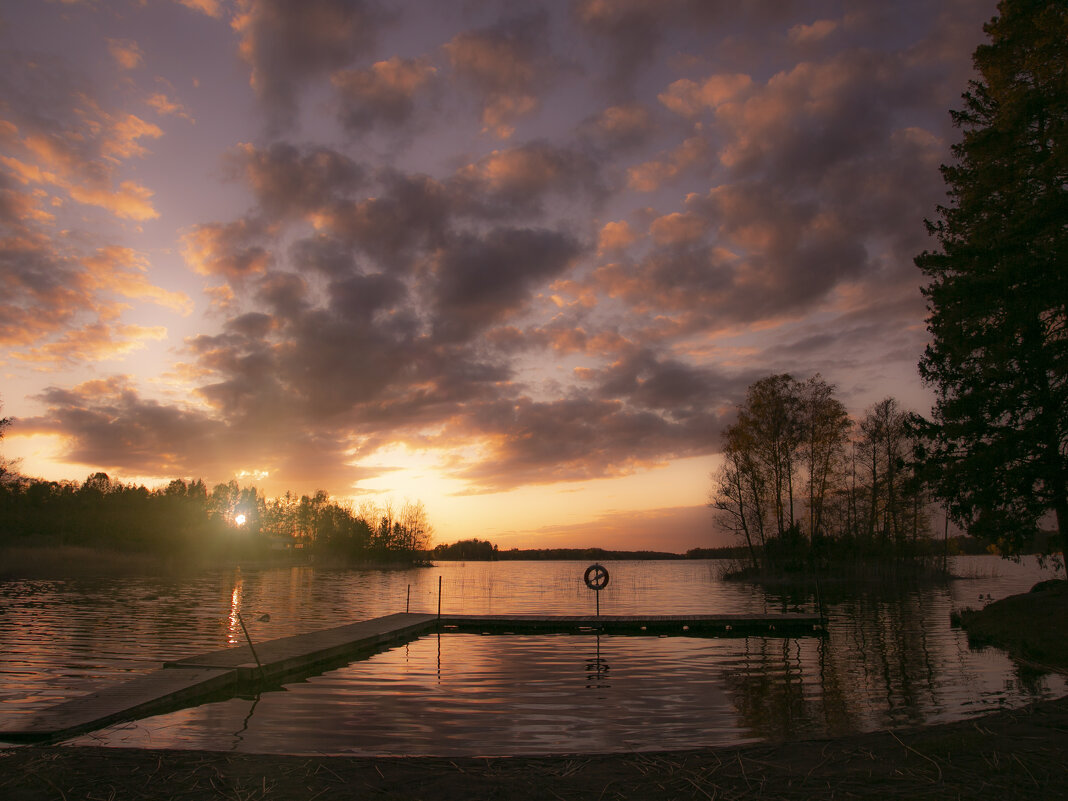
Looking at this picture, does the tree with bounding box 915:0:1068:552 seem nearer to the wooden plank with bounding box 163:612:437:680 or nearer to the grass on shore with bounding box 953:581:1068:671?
the grass on shore with bounding box 953:581:1068:671

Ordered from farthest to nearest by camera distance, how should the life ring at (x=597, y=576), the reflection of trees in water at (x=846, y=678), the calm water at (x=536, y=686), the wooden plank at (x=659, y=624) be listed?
the life ring at (x=597, y=576) < the wooden plank at (x=659, y=624) < the reflection of trees in water at (x=846, y=678) < the calm water at (x=536, y=686)

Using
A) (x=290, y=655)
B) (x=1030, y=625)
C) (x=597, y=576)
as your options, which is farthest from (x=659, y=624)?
(x=290, y=655)

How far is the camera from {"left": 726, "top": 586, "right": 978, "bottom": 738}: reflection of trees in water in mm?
12898

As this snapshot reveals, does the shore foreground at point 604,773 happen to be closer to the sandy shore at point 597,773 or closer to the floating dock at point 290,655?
the sandy shore at point 597,773

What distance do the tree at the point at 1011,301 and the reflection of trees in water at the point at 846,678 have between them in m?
5.42

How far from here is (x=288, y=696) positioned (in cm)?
1489

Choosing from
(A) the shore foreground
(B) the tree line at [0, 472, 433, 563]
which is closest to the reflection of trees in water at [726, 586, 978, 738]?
(A) the shore foreground

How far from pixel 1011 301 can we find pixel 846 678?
1293 centimetres

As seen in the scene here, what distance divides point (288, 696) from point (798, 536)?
168 feet

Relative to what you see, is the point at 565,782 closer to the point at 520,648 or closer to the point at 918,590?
the point at 520,648

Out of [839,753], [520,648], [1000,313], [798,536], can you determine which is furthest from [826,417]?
[839,753]

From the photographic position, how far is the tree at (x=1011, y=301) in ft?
68.6

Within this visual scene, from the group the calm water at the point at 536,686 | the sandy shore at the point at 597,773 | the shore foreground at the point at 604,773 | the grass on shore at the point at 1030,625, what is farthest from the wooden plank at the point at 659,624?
the sandy shore at the point at 597,773

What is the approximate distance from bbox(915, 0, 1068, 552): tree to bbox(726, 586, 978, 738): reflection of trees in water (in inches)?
213
